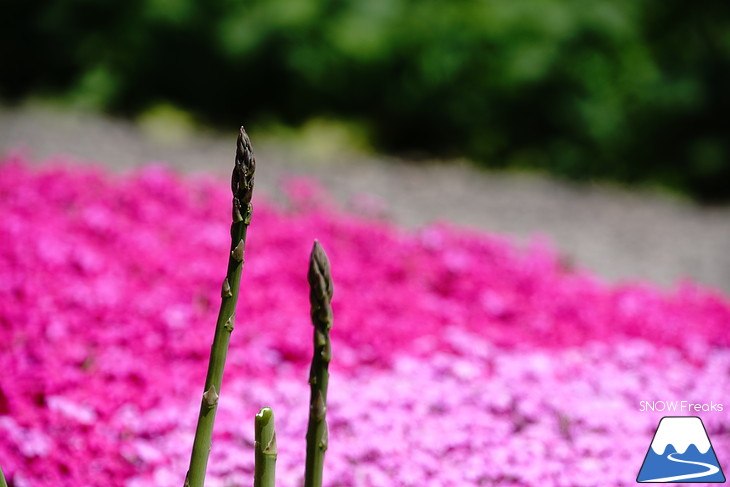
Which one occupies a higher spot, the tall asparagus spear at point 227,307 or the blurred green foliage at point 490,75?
the blurred green foliage at point 490,75

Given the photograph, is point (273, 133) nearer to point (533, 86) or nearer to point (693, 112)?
point (533, 86)

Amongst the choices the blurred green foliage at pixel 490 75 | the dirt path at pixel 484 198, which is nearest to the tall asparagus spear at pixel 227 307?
the dirt path at pixel 484 198

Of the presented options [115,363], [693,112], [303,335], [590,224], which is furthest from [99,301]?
[693,112]

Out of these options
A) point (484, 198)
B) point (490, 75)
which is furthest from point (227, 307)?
point (490, 75)

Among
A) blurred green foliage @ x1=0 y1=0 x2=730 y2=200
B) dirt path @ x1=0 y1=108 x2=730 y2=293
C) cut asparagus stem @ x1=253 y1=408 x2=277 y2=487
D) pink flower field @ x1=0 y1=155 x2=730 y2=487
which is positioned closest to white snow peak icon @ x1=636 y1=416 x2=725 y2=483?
pink flower field @ x1=0 y1=155 x2=730 y2=487

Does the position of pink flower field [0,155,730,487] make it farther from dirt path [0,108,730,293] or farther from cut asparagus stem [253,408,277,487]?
dirt path [0,108,730,293]

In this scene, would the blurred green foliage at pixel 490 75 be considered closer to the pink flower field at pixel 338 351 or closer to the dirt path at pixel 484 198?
the dirt path at pixel 484 198

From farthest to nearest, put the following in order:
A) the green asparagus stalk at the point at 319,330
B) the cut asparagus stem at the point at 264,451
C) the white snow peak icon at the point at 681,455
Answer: the white snow peak icon at the point at 681,455
the cut asparagus stem at the point at 264,451
the green asparagus stalk at the point at 319,330
